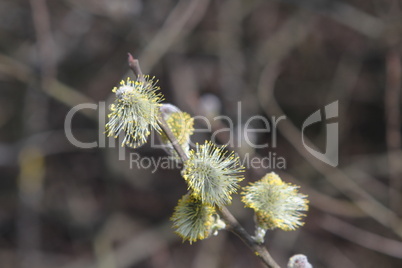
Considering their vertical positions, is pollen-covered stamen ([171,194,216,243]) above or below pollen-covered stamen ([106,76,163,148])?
below

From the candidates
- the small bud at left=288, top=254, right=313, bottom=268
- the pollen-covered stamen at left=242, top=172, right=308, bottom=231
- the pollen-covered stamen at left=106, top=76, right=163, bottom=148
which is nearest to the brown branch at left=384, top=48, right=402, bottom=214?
the pollen-covered stamen at left=242, top=172, right=308, bottom=231

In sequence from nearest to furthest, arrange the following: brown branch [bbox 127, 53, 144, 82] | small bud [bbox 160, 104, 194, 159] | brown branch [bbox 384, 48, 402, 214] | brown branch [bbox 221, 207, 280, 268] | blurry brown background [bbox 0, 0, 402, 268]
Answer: brown branch [bbox 127, 53, 144, 82] < brown branch [bbox 221, 207, 280, 268] < small bud [bbox 160, 104, 194, 159] < brown branch [bbox 384, 48, 402, 214] < blurry brown background [bbox 0, 0, 402, 268]

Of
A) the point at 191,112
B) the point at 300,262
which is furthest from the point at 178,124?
the point at 191,112

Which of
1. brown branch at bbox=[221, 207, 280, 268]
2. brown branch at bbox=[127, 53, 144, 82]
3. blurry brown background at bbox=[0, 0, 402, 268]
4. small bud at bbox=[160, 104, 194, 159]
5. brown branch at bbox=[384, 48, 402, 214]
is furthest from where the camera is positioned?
blurry brown background at bbox=[0, 0, 402, 268]

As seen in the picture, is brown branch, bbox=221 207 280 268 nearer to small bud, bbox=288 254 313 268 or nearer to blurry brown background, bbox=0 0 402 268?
small bud, bbox=288 254 313 268

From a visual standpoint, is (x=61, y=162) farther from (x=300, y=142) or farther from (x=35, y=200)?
(x=300, y=142)

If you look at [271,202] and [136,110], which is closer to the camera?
[136,110]

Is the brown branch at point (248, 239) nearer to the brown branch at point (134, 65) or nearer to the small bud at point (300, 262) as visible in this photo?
the small bud at point (300, 262)

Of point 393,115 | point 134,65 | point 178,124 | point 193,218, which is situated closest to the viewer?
point 134,65

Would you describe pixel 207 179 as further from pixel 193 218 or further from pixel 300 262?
pixel 300 262
